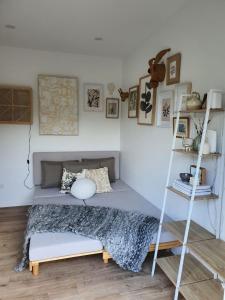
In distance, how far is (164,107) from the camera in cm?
267

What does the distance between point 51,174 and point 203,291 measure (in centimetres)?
247

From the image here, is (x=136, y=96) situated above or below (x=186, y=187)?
above

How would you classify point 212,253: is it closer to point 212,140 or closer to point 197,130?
point 212,140

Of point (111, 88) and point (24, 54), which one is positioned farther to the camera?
point (111, 88)

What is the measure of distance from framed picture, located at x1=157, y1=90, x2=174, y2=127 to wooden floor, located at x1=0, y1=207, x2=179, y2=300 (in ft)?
4.82

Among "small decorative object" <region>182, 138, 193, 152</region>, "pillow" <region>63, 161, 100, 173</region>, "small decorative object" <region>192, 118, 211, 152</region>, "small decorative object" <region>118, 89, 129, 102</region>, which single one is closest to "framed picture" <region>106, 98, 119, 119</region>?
"small decorative object" <region>118, 89, 129, 102</region>

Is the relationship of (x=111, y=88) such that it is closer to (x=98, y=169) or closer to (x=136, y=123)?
(x=136, y=123)

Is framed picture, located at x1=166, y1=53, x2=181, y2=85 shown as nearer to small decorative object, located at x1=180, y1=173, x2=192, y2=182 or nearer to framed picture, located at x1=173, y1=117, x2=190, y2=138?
framed picture, located at x1=173, y1=117, x2=190, y2=138

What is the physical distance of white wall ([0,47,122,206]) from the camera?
11.8 feet

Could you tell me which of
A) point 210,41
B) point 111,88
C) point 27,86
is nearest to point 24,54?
point 27,86

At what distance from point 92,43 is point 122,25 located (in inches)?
28.5

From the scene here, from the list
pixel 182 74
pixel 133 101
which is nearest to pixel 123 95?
pixel 133 101

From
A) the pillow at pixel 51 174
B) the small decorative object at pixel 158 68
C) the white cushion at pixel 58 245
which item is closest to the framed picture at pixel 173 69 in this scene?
the small decorative object at pixel 158 68

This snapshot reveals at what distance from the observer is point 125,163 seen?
3904mm
